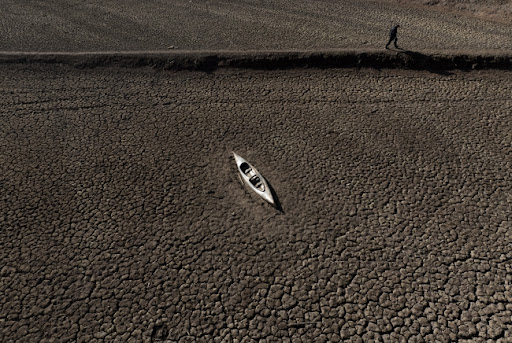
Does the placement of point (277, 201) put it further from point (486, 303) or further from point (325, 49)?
point (325, 49)

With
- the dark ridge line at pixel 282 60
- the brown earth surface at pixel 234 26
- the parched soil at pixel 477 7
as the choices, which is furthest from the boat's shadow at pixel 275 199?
the parched soil at pixel 477 7

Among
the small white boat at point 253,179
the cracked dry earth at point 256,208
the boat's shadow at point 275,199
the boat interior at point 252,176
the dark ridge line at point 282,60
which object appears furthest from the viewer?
the dark ridge line at point 282,60

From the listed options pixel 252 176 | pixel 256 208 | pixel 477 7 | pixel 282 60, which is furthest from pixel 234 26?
pixel 477 7

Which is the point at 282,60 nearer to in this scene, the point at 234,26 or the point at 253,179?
the point at 234,26

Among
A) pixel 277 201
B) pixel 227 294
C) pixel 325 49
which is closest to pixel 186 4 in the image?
pixel 325 49

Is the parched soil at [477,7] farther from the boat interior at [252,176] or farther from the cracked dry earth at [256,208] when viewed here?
the boat interior at [252,176]

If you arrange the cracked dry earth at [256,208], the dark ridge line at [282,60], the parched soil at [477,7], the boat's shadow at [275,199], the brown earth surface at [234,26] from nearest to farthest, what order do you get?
the cracked dry earth at [256,208] < the boat's shadow at [275,199] < the dark ridge line at [282,60] < the brown earth surface at [234,26] < the parched soil at [477,7]
